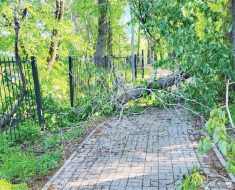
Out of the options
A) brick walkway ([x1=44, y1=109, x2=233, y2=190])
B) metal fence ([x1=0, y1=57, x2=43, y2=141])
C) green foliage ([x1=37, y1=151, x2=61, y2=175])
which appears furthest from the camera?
metal fence ([x1=0, y1=57, x2=43, y2=141])

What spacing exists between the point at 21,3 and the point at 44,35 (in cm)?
249

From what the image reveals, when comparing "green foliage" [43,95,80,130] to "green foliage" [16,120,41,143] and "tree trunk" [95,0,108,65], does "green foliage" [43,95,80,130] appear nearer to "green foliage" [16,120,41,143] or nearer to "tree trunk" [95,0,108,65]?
"green foliage" [16,120,41,143]

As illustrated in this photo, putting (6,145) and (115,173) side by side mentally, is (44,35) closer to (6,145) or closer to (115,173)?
(6,145)

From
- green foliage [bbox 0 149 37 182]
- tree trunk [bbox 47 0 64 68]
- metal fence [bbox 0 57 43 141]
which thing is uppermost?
tree trunk [bbox 47 0 64 68]

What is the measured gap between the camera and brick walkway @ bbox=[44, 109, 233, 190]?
14.7 ft

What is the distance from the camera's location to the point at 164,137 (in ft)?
22.0

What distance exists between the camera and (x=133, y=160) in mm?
5375

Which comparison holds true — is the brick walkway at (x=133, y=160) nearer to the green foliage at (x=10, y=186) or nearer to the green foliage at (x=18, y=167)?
the green foliage at (x=10, y=186)

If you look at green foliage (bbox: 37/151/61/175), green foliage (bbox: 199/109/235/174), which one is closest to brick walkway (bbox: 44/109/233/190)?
green foliage (bbox: 37/151/61/175)

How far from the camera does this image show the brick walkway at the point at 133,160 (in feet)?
14.7

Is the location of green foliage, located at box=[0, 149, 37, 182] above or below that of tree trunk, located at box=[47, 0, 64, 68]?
below

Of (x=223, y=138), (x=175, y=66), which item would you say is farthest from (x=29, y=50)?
(x=223, y=138)

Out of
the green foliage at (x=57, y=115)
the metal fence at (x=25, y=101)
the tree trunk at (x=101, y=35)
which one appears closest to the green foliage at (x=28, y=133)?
the metal fence at (x=25, y=101)

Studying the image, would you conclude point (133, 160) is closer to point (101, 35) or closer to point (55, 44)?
point (55, 44)
